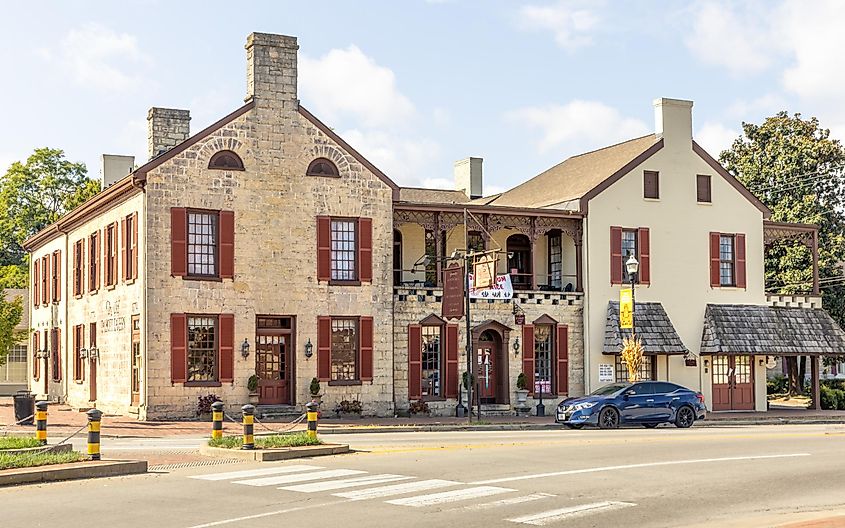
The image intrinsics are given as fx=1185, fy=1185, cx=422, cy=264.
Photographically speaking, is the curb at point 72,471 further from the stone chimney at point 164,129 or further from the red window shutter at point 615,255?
the red window shutter at point 615,255

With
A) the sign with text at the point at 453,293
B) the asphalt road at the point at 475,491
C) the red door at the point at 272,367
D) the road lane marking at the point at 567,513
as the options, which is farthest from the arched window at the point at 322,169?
the road lane marking at the point at 567,513

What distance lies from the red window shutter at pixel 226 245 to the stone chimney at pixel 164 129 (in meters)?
6.09

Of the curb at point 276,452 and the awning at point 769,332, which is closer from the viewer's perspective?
the curb at point 276,452

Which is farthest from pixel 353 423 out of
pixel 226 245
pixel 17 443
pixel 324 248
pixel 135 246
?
pixel 17 443

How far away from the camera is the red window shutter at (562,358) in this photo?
40.0m

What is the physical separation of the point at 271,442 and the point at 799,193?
38.8 meters

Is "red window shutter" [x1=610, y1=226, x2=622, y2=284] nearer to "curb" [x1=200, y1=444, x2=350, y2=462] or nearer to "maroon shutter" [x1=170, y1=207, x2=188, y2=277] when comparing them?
"maroon shutter" [x1=170, y1=207, x2=188, y2=277]

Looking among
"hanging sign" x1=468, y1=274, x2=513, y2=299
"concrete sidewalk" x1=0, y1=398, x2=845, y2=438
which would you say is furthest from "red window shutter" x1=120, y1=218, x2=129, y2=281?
"hanging sign" x1=468, y1=274, x2=513, y2=299

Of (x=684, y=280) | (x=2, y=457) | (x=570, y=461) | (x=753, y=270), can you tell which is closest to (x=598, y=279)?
(x=684, y=280)

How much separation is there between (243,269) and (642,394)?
12297 millimetres

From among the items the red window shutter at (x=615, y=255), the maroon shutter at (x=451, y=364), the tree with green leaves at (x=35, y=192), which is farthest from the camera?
the tree with green leaves at (x=35, y=192)

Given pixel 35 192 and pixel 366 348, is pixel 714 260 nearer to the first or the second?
pixel 366 348

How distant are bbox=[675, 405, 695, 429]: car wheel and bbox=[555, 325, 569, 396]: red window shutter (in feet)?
23.3

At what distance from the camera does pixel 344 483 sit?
1695 centimetres
